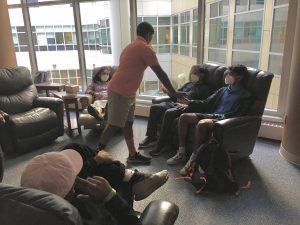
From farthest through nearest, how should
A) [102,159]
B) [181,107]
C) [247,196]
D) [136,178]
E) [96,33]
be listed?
[96,33], [181,107], [247,196], [136,178], [102,159]

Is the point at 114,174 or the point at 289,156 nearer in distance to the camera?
the point at 114,174

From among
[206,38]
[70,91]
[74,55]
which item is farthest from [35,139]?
[206,38]

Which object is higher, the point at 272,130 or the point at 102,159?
the point at 102,159

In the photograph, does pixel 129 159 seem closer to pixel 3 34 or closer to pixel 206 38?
pixel 206 38

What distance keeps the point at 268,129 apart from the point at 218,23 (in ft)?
6.02

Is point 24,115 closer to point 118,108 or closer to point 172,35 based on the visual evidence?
point 118,108

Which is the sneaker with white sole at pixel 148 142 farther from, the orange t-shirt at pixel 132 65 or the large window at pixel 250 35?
the large window at pixel 250 35

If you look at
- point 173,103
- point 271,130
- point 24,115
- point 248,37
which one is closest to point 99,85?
point 24,115

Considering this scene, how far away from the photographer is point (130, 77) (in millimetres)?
2594

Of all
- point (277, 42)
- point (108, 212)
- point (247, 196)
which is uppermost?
point (277, 42)

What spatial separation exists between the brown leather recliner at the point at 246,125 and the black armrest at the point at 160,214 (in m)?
1.40

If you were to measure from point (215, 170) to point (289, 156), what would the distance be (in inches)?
39.8

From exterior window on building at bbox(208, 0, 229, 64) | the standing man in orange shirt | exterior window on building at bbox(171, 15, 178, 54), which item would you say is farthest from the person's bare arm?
exterior window on building at bbox(171, 15, 178, 54)

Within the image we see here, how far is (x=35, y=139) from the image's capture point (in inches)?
128
